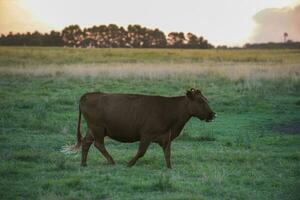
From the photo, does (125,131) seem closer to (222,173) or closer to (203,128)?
(222,173)

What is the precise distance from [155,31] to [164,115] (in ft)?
314

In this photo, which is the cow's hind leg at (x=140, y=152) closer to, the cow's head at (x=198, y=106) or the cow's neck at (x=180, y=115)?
the cow's neck at (x=180, y=115)

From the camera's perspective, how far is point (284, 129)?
16.5 meters

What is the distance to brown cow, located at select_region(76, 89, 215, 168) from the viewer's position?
35.7ft

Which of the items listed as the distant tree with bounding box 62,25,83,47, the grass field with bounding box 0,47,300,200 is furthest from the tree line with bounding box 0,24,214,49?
the grass field with bounding box 0,47,300,200

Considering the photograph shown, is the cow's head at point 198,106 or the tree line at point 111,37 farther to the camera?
the tree line at point 111,37

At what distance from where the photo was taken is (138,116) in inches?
430

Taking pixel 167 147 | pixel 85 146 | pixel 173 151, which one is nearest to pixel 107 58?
pixel 173 151

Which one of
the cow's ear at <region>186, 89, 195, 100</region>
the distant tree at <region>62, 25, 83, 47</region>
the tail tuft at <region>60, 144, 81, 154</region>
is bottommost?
the tail tuft at <region>60, 144, 81, 154</region>

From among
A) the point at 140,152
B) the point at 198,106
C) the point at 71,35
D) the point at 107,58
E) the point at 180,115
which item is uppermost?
the point at 71,35

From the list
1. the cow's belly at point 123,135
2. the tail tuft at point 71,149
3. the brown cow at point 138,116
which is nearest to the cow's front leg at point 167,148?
the brown cow at point 138,116

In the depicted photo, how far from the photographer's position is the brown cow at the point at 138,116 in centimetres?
1089

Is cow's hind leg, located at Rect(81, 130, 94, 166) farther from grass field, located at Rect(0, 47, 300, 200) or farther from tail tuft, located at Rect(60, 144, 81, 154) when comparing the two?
tail tuft, located at Rect(60, 144, 81, 154)

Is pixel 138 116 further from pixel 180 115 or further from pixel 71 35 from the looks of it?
pixel 71 35
